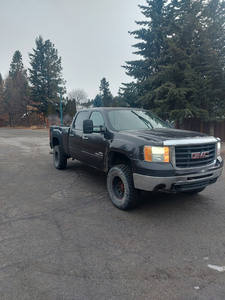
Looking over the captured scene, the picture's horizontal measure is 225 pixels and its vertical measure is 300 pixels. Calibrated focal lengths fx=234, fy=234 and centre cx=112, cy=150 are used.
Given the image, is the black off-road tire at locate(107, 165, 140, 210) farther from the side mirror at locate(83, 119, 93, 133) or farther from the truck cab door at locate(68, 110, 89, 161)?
the truck cab door at locate(68, 110, 89, 161)

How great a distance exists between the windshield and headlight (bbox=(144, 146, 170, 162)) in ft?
4.23

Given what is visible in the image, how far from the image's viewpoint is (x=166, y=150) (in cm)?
363

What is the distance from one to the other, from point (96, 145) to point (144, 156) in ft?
5.25

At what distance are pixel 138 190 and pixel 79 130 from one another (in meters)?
2.65

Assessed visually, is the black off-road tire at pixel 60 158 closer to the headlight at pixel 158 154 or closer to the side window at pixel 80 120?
the side window at pixel 80 120

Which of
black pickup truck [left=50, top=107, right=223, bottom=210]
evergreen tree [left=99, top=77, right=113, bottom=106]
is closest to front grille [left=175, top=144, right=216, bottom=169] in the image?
black pickup truck [left=50, top=107, right=223, bottom=210]

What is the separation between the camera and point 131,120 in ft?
16.8

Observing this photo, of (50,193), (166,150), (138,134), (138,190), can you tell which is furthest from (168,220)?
(50,193)

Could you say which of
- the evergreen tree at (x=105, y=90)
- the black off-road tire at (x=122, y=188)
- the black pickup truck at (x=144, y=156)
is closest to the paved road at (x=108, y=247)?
the black off-road tire at (x=122, y=188)

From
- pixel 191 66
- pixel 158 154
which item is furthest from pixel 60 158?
pixel 191 66

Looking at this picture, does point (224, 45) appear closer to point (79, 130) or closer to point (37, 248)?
point (79, 130)

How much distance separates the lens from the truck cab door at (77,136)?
232 inches

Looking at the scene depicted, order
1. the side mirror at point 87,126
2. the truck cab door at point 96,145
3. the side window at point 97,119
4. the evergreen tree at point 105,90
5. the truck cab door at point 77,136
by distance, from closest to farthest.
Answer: the side mirror at point 87,126 → the truck cab door at point 96,145 → the side window at point 97,119 → the truck cab door at point 77,136 → the evergreen tree at point 105,90

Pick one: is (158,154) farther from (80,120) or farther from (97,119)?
(80,120)
